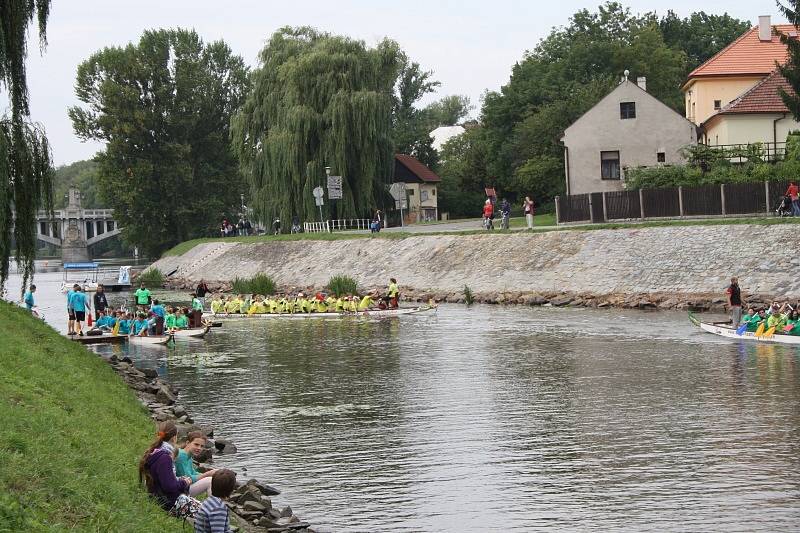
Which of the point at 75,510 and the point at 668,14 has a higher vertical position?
the point at 668,14

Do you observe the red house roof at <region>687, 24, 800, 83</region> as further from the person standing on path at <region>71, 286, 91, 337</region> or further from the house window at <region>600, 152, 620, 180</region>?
the person standing on path at <region>71, 286, 91, 337</region>

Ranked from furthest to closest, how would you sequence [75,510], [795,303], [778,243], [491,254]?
[491,254] < [778,243] < [795,303] < [75,510]

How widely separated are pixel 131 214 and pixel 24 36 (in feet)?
254

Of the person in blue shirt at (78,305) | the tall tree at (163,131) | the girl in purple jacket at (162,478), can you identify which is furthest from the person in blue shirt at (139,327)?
the tall tree at (163,131)

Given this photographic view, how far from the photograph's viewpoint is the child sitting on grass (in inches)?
457

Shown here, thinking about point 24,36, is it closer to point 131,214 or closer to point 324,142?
point 324,142

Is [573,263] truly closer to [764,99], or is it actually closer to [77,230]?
[764,99]

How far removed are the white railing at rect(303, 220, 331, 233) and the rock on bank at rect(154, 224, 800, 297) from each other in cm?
258

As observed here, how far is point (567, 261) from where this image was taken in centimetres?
5222

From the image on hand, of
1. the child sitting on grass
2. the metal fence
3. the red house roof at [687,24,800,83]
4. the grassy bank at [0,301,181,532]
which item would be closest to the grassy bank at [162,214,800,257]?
the metal fence

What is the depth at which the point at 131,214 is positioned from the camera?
99625mm

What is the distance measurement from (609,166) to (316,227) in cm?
2033

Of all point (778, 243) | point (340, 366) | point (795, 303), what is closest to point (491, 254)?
point (778, 243)

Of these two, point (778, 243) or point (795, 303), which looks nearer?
point (795, 303)
